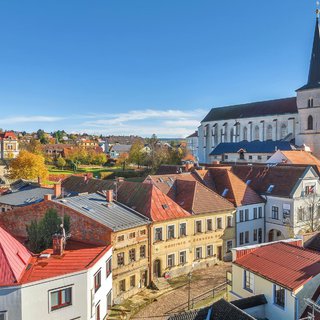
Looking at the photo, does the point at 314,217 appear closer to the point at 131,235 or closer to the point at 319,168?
the point at 319,168

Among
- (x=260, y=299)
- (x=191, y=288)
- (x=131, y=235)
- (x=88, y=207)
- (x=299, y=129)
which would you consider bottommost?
(x=191, y=288)

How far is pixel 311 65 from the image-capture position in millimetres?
67500

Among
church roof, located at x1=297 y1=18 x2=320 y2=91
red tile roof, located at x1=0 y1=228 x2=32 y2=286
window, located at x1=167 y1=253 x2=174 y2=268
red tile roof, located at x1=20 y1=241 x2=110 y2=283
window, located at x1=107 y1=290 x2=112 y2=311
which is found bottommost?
window, located at x1=107 y1=290 x2=112 y2=311

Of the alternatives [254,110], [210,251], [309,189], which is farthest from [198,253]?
[254,110]

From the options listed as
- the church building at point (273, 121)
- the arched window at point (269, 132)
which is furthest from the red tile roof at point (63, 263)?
the arched window at point (269, 132)

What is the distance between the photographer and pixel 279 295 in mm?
18828

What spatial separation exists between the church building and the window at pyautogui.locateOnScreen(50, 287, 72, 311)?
186 ft

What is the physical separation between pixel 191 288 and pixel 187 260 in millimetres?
3544

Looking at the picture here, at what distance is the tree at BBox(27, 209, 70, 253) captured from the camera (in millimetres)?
26219

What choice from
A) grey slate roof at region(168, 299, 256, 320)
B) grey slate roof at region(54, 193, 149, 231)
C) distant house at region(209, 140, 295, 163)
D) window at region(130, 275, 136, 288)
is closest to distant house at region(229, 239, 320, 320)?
grey slate roof at region(168, 299, 256, 320)

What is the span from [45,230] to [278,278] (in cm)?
1642

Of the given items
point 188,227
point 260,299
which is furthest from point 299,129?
point 260,299

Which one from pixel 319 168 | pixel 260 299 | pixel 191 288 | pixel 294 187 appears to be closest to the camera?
pixel 260 299

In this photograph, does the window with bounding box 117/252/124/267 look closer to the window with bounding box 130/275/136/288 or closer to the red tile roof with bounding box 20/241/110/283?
the window with bounding box 130/275/136/288
